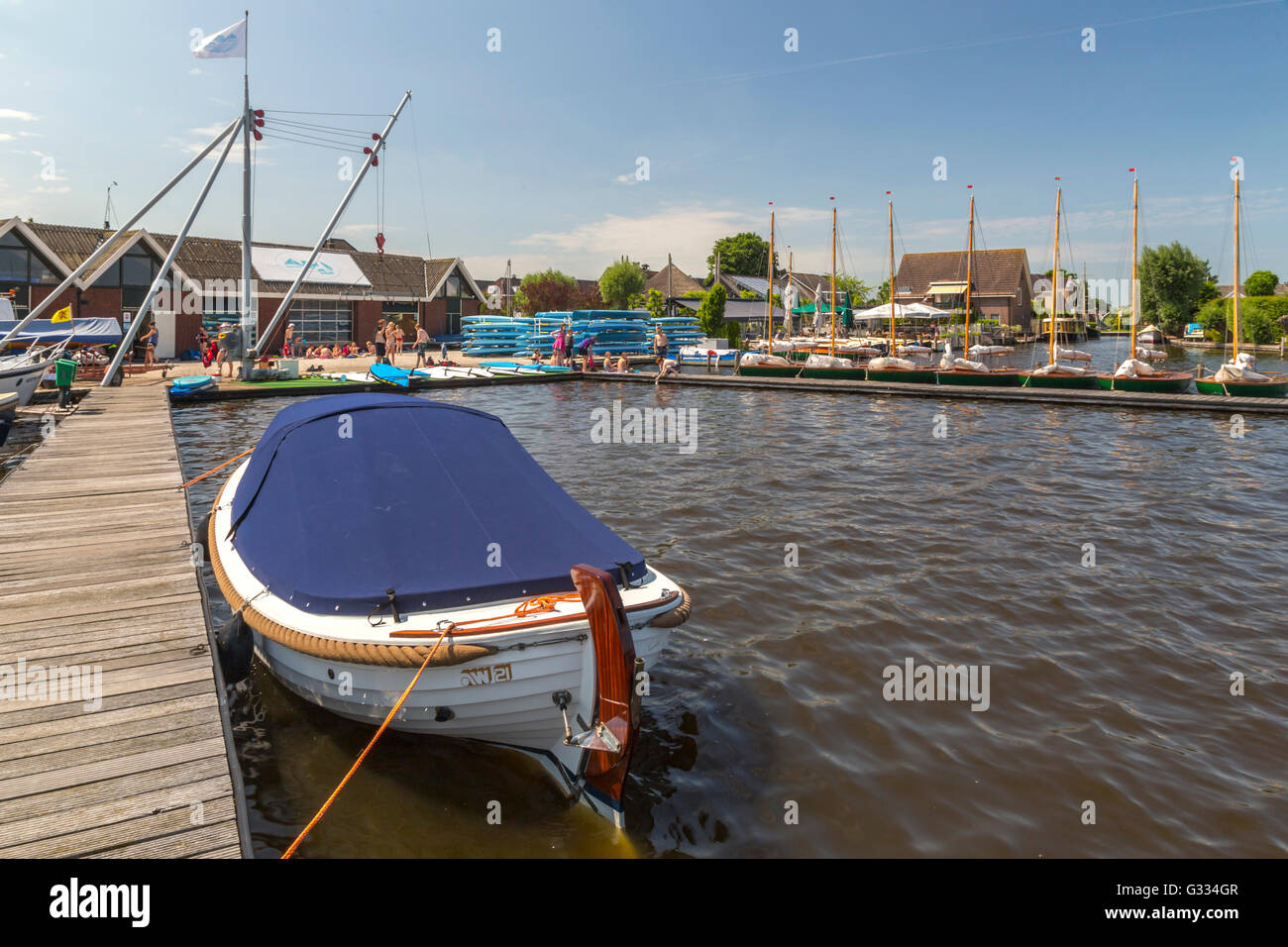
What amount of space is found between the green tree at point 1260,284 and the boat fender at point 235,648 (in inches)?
4845

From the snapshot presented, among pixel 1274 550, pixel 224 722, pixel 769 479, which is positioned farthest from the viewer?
pixel 769 479

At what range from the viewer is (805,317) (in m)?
91.0

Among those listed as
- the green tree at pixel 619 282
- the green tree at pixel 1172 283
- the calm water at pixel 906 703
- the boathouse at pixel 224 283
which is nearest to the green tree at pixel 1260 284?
the green tree at pixel 1172 283

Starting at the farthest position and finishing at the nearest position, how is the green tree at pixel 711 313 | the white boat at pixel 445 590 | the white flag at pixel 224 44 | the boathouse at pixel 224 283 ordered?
the green tree at pixel 711 313
the boathouse at pixel 224 283
the white flag at pixel 224 44
the white boat at pixel 445 590

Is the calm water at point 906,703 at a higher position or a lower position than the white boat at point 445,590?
lower

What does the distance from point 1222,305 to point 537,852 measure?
97.6 m

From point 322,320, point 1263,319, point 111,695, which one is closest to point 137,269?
point 322,320

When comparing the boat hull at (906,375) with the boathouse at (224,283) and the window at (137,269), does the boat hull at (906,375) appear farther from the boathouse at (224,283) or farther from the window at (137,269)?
the window at (137,269)

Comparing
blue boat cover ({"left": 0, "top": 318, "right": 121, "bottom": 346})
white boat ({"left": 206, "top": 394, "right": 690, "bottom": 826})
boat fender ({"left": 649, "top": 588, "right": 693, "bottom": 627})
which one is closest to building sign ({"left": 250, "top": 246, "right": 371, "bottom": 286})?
blue boat cover ({"left": 0, "top": 318, "right": 121, "bottom": 346})

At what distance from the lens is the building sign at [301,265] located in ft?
149

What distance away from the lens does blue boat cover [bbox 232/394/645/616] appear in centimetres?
594

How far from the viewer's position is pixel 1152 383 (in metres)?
30.0
